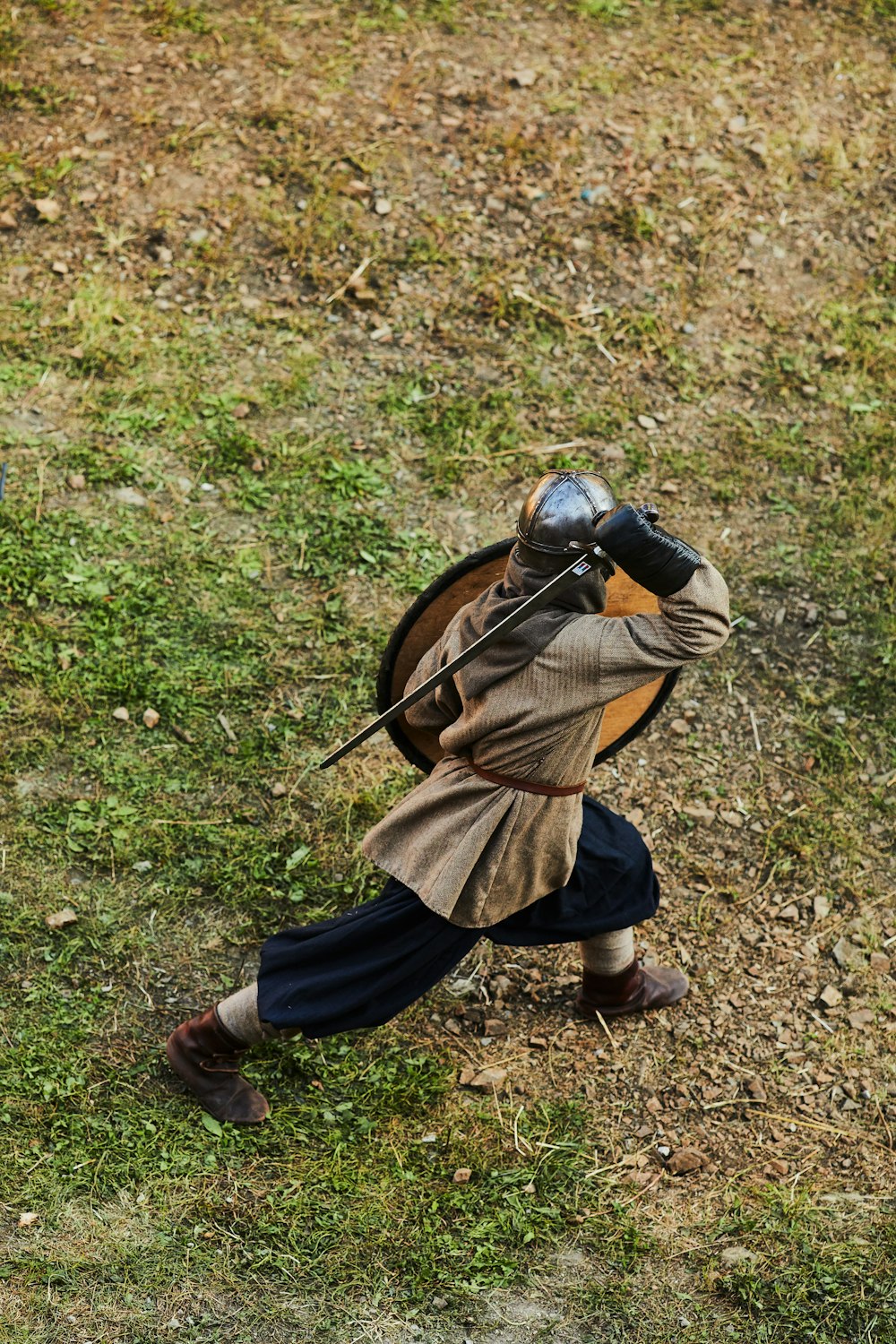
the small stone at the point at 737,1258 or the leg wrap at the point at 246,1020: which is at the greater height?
the leg wrap at the point at 246,1020

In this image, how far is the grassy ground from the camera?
3295mm

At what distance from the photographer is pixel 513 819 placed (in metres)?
2.93

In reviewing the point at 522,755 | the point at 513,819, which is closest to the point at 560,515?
the point at 522,755

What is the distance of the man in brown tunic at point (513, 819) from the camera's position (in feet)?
8.85

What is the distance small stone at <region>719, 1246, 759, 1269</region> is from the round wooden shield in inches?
53.7

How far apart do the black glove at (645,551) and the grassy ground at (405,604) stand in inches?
69.5

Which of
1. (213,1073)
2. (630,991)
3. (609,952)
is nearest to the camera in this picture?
(213,1073)

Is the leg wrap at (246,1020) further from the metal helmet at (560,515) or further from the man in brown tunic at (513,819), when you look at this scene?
the metal helmet at (560,515)

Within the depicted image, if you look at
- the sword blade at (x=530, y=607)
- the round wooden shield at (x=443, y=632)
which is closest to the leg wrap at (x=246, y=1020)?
the round wooden shield at (x=443, y=632)

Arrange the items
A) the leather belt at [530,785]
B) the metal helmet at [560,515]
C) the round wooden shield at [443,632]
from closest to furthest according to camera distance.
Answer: the metal helmet at [560,515]
the leather belt at [530,785]
the round wooden shield at [443,632]

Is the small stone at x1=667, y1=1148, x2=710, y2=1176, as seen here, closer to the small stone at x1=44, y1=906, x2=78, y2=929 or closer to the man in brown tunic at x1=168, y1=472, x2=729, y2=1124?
the man in brown tunic at x1=168, y1=472, x2=729, y2=1124

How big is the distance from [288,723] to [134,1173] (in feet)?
5.32

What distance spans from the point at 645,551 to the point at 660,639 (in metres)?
0.20

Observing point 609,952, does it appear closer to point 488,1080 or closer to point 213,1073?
point 488,1080
